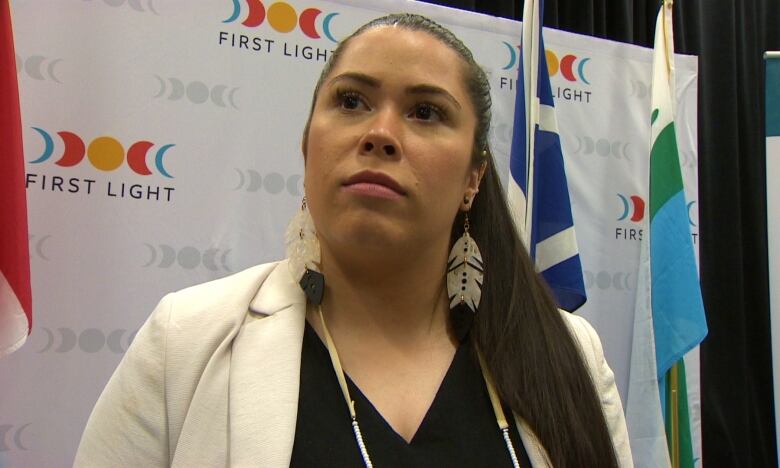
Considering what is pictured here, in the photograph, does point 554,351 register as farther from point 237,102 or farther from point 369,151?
point 237,102

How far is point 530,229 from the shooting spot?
201 cm

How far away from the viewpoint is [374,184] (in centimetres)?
88

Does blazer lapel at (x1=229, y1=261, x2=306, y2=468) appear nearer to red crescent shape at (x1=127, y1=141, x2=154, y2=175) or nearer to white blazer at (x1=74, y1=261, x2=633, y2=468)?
white blazer at (x1=74, y1=261, x2=633, y2=468)

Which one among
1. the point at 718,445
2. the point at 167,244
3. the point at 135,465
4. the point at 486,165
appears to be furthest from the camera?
the point at 718,445

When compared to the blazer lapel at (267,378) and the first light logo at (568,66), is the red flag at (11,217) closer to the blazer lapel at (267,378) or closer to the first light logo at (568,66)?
the blazer lapel at (267,378)

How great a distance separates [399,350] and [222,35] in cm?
131

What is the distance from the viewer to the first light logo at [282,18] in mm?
1888

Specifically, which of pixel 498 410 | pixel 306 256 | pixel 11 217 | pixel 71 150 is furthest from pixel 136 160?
pixel 498 410

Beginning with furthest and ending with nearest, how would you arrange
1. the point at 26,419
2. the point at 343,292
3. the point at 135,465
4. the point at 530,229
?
1. the point at 530,229
2. the point at 26,419
3. the point at 343,292
4. the point at 135,465

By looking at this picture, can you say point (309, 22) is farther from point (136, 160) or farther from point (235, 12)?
point (136, 160)

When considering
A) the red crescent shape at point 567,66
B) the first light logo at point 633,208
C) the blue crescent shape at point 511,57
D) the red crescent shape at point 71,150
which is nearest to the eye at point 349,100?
the red crescent shape at point 71,150

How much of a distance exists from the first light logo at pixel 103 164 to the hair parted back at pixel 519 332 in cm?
89

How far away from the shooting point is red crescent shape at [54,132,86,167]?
169 cm

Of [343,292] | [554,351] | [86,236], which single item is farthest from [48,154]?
[554,351]
